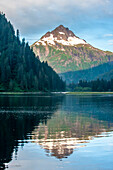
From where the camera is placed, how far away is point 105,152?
30438mm

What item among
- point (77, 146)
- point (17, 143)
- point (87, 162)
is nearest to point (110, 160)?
point (87, 162)

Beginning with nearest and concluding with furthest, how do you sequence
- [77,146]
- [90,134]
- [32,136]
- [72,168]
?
[72,168] → [77,146] → [32,136] → [90,134]

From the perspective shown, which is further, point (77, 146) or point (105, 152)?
point (77, 146)

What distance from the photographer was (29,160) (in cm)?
2691

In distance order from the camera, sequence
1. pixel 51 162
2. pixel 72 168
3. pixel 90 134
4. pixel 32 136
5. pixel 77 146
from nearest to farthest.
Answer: pixel 72 168 < pixel 51 162 < pixel 77 146 < pixel 32 136 < pixel 90 134

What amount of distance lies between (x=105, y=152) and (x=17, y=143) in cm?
1123

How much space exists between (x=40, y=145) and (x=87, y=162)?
28.6 ft

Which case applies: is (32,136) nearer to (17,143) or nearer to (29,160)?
(17,143)

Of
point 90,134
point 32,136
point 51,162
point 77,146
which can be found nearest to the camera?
point 51,162

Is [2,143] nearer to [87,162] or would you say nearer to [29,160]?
[29,160]

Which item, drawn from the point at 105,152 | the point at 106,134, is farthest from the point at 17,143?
the point at 106,134

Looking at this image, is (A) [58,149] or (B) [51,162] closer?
(B) [51,162]

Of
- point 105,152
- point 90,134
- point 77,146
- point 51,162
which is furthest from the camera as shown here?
point 90,134

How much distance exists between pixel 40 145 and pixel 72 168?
9.86m
